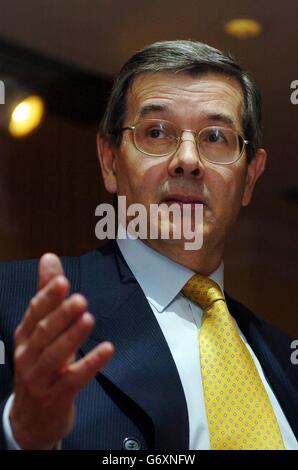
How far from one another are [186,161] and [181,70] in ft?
0.61

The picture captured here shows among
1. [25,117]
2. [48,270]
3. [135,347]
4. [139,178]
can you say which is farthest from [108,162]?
[48,270]

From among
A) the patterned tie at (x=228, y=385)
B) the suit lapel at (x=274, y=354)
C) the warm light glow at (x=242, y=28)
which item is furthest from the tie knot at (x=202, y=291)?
the warm light glow at (x=242, y=28)

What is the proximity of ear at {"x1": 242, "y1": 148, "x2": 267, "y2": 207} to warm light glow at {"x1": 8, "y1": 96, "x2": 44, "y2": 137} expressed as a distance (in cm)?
42

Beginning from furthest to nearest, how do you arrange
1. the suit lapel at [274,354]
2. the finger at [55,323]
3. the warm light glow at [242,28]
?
the warm light glow at [242,28] → the suit lapel at [274,354] → the finger at [55,323]

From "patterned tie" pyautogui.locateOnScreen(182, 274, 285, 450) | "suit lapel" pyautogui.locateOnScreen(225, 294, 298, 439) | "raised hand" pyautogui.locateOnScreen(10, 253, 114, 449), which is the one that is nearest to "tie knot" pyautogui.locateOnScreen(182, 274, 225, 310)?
"patterned tie" pyautogui.locateOnScreen(182, 274, 285, 450)

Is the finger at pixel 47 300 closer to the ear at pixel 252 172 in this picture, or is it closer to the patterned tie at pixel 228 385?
the patterned tie at pixel 228 385

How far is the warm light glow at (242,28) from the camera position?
5.78ft

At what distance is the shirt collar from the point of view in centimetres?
137

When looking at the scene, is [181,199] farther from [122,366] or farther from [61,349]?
[61,349]

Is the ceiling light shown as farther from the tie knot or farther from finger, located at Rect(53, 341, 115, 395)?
finger, located at Rect(53, 341, 115, 395)

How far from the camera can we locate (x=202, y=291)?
139cm
